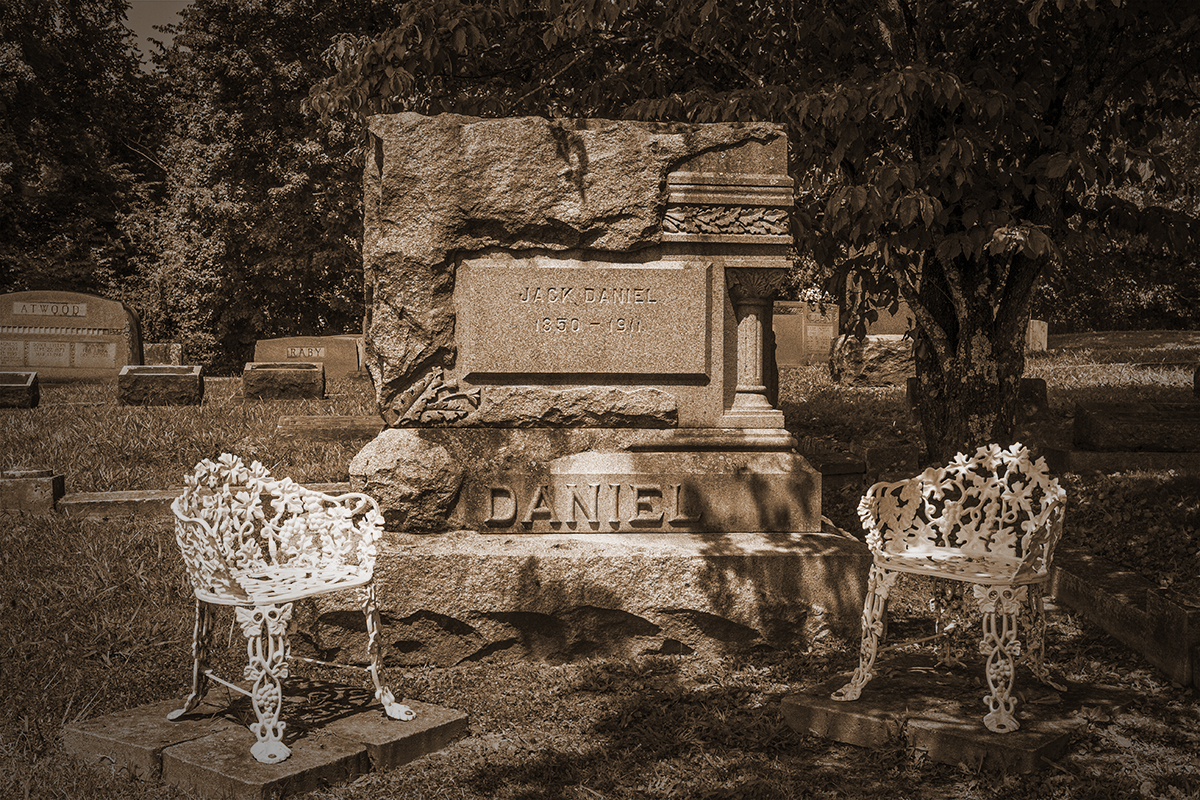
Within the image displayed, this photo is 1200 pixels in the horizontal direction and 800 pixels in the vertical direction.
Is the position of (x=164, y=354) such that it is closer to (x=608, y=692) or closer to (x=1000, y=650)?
(x=608, y=692)

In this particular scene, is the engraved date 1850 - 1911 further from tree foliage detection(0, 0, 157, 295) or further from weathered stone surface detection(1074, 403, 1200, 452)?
tree foliage detection(0, 0, 157, 295)

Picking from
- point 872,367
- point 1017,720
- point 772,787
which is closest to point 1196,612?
point 1017,720

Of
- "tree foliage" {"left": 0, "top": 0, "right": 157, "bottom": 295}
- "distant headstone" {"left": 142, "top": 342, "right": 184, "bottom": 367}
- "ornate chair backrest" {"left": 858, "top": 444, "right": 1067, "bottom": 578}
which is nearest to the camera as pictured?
"ornate chair backrest" {"left": 858, "top": 444, "right": 1067, "bottom": 578}

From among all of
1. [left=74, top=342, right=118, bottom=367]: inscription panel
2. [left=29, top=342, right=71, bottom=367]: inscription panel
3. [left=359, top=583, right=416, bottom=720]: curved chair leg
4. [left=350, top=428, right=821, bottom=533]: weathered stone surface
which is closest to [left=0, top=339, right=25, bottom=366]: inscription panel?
[left=29, top=342, right=71, bottom=367]: inscription panel

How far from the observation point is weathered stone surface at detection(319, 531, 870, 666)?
16.4ft

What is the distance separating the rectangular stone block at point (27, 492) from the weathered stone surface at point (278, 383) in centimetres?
641

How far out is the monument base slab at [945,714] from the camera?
143 inches

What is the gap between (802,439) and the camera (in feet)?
32.0

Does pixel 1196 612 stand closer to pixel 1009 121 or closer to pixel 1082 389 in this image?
pixel 1009 121

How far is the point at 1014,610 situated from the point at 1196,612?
122cm

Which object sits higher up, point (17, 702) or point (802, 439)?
point (802, 439)

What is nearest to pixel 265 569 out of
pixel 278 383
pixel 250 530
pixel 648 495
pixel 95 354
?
pixel 250 530

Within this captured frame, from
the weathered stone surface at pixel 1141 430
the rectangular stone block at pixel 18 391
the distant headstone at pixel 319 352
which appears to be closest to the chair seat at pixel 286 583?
the weathered stone surface at pixel 1141 430

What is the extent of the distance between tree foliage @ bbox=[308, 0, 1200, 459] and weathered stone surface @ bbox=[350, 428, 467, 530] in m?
2.50
